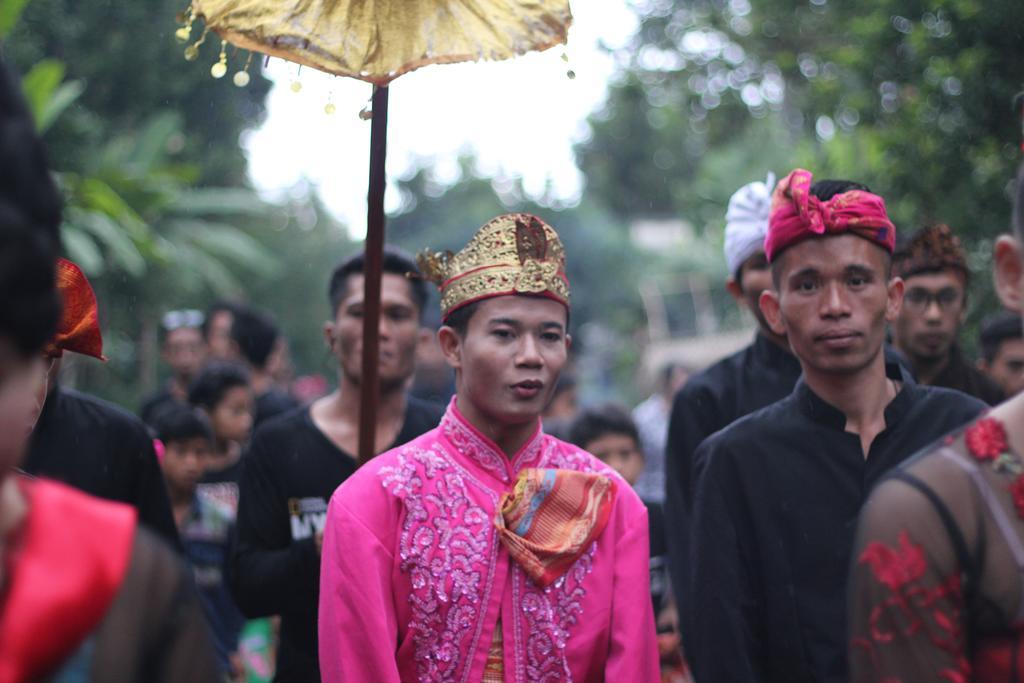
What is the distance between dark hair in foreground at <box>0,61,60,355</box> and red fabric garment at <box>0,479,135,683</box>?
0.25m

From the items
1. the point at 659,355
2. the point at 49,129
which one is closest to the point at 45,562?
the point at 49,129

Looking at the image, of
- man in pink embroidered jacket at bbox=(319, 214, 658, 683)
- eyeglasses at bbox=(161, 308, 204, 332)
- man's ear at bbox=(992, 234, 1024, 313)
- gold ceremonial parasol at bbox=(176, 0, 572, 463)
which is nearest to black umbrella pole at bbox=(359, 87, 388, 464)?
gold ceremonial parasol at bbox=(176, 0, 572, 463)

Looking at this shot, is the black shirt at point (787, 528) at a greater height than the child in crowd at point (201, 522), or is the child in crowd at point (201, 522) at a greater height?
the black shirt at point (787, 528)

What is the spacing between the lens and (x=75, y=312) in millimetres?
3854

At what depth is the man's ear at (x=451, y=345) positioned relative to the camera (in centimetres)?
387

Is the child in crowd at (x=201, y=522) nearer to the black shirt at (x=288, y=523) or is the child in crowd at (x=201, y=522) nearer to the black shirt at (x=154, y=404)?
the black shirt at (x=154, y=404)

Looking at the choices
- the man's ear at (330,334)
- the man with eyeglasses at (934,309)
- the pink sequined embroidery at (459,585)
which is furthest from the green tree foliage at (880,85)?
the pink sequined embroidery at (459,585)

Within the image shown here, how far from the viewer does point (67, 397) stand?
4.34m

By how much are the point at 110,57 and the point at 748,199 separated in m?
19.5

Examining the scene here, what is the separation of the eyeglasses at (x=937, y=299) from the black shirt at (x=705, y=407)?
87 centimetres

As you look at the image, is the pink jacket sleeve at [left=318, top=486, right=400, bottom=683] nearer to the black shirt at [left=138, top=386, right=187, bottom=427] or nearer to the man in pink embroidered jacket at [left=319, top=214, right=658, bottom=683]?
the man in pink embroidered jacket at [left=319, top=214, right=658, bottom=683]

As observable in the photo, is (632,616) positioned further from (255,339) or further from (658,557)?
(255,339)

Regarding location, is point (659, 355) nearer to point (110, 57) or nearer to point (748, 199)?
point (110, 57)

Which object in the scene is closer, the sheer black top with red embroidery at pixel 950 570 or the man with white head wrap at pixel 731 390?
the sheer black top with red embroidery at pixel 950 570
